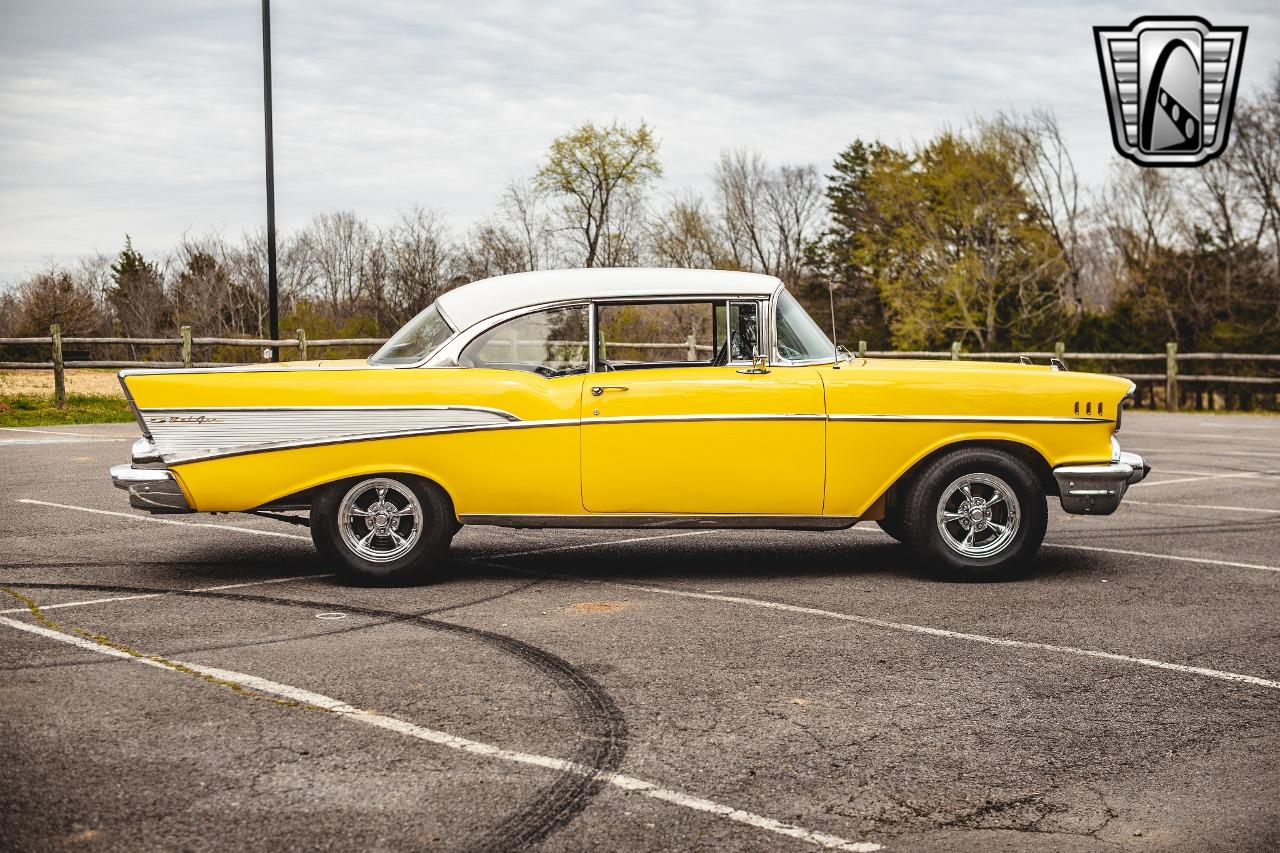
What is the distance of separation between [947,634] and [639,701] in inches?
72.3

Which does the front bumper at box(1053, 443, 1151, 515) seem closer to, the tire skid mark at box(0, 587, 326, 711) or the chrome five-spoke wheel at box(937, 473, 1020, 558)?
the chrome five-spoke wheel at box(937, 473, 1020, 558)

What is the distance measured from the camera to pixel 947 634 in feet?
19.5

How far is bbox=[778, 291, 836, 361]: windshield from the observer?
734 centimetres

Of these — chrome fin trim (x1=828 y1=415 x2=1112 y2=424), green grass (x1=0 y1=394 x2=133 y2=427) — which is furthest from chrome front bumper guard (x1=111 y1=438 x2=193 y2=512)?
green grass (x1=0 y1=394 x2=133 y2=427)

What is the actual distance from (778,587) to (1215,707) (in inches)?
107

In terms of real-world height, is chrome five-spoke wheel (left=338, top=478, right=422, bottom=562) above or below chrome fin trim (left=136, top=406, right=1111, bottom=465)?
below

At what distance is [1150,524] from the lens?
9609 millimetres

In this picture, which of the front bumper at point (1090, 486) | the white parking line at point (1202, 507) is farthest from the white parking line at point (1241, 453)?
the front bumper at point (1090, 486)

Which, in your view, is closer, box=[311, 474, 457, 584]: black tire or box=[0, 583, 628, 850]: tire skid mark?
box=[0, 583, 628, 850]: tire skid mark

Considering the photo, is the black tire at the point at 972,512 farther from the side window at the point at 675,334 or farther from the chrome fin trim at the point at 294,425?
the chrome fin trim at the point at 294,425

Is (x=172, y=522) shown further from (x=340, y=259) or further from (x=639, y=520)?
(x=340, y=259)

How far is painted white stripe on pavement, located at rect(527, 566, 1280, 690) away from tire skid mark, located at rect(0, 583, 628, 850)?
139cm

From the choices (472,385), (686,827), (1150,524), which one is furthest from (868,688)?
(1150,524)

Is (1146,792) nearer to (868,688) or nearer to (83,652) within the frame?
(868,688)
